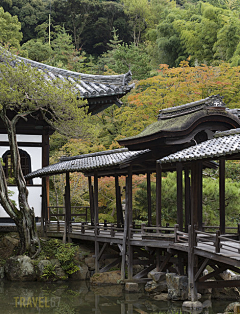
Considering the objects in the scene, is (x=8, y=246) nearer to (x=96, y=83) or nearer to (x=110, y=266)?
(x=110, y=266)

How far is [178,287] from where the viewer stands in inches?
412

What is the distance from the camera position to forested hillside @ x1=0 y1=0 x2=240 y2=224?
69.2 feet

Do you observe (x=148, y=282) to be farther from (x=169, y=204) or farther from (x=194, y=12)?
(x=194, y=12)

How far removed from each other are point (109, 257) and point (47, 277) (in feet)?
7.16

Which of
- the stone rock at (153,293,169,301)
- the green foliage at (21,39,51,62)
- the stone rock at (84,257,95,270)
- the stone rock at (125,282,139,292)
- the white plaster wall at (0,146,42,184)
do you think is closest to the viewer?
the stone rock at (153,293,169,301)

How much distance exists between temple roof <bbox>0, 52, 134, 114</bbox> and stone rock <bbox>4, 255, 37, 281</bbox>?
228 inches

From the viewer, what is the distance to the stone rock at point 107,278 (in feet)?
43.5

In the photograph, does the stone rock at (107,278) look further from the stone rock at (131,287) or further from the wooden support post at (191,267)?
the wooden support post at (191,267)

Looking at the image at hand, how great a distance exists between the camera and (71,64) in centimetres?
3659

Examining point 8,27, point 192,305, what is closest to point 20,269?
point 192,305

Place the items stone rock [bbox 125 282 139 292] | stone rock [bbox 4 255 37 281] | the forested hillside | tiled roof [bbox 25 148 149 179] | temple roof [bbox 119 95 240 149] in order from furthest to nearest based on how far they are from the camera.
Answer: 1. the forested hillside
2. stone rock [bbox 4 255 37 281]
3. tiled roof [bbox 25 148 149 179]
4. stone rock [bbox 125 282 139 292]
5. temple roof [bbox 119 95 240 149]

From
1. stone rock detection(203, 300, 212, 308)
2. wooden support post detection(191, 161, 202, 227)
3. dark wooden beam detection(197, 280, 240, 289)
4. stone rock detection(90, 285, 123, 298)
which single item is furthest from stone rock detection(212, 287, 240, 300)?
stone rock detection(90, 285, 123, 298)

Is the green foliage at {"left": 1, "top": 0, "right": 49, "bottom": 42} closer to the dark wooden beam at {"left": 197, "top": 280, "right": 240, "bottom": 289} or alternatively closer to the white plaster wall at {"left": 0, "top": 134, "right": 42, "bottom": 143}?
the white plaster wall at {"left": 0, "top": 134, "right": 42, "bottom": 143}

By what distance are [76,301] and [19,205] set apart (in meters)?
3.94
